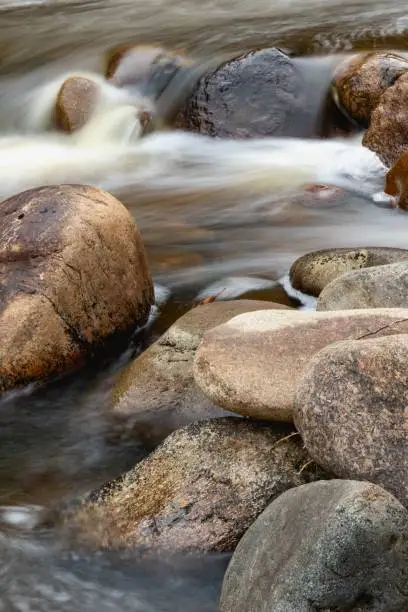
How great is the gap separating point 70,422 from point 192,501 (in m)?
1.27

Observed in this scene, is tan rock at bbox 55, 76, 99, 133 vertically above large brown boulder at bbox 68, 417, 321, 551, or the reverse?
tan rock at bbox 55, 76, 99, 133

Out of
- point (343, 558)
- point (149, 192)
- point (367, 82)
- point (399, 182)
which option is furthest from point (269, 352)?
point (367, 82)

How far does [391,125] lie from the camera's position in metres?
8.34

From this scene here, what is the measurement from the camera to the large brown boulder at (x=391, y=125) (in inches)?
323

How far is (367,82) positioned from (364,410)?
7043 millimetres

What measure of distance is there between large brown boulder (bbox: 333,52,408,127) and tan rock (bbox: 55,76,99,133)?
2.87 metres

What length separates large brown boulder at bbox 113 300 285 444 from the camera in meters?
4.30

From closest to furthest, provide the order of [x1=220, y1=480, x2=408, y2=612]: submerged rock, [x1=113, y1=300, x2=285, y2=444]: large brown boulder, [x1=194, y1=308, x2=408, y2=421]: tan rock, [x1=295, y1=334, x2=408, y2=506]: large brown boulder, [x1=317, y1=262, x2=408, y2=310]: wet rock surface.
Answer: [x1=220, y1=480, x2=408, y2=612]: submerged rock → [x1=295, y1=334, x2=408, y2=506]: large brown boulder → [x1=194, y1=308, x2=408, y2=421]: tan rock → [x1=113, y1=300, x2=285, y2=444]: large brown boulder → [x1=317, y1=262, x2=408, y2=310]: wet rock surface

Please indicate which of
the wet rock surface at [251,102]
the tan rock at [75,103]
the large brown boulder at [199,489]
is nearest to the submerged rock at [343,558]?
the large brown boulder at [199,489]

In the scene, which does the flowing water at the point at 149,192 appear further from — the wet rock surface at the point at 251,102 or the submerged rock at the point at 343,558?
the submerged rock at the point at 343,558

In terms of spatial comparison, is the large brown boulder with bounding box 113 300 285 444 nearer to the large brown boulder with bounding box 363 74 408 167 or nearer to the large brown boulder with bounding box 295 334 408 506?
the large brown boulder with bounding box 295 334 408 506

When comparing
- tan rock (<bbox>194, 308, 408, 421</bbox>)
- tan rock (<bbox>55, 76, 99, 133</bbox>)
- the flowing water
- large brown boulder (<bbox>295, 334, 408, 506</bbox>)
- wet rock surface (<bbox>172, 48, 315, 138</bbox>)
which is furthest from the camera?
tan rock (<bbox>55, 76, 99, 133</bbox>)

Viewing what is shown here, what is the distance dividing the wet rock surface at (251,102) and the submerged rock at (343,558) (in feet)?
24.9

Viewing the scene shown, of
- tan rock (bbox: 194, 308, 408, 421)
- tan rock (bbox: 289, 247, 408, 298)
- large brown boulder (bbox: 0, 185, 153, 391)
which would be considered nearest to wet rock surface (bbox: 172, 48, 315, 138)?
tan rock (bbox: 289, 247, 408, 298)
